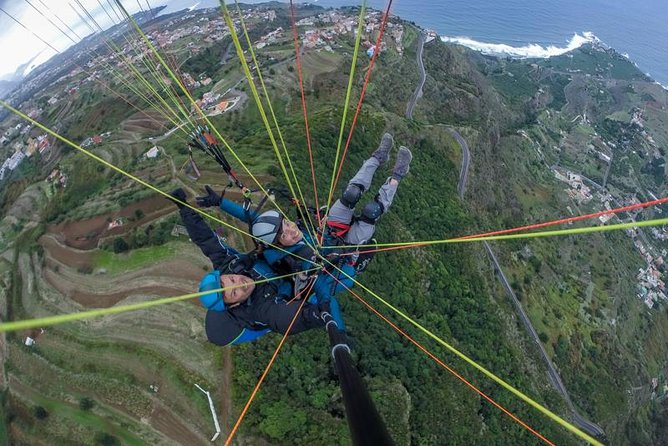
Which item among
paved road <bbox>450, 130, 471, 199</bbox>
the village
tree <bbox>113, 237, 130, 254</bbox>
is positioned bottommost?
the village

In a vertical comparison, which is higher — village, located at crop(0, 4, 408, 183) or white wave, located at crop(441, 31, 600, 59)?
village, located at crop(0, 4, 408, 183)

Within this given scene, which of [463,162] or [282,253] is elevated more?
[282,253]

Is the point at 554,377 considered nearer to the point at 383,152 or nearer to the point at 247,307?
the point at 383,152

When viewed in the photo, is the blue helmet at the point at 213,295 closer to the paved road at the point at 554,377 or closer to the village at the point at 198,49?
the village at the point at 198,49

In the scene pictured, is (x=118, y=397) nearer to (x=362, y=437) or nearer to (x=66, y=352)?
(x=66, y=352)

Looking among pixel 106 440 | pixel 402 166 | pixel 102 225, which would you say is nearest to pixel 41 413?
pixel 106 440

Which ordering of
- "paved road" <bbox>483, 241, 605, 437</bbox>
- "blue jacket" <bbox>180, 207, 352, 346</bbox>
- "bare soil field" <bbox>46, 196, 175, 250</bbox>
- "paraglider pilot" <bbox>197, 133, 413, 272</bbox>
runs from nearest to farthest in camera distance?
1. "blue jacket" <bbox>180, 207, 352, 346</bbox>
2. "paraglider pilot" <bbox>197, 133, 413, 272</bbox>
3. "bare soil field" <bbox>46, 196, 175, 250</bbox>
4. "paved road" <bbox>483, 241, 605, 437</bbox>

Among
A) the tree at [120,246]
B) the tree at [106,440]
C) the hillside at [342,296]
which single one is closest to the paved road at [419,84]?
the hillside at [342,296]

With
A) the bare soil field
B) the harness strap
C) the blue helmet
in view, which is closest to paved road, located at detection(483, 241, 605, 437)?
the bare soil field

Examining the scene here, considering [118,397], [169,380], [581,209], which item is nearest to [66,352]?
[118,397]

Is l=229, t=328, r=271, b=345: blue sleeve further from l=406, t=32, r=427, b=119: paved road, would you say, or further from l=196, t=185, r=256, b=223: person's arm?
l=406, t=32, r=427, b=119: paved road
